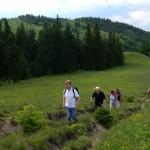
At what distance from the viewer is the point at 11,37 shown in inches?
3415

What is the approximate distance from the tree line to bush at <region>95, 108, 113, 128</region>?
56782mm

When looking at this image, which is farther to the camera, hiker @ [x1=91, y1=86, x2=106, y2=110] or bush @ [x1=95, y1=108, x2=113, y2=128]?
hiker @ [x1=91, y1=86, x2=106, y2=110]

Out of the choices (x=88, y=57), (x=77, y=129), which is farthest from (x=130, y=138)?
(x=88, y=57)

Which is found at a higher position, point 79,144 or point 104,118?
point 79,144

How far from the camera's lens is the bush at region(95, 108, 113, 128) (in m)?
29.0

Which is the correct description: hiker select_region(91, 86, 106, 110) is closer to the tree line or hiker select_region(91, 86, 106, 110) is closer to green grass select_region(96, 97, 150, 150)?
green grass select_region(96, 97, 150, 150)

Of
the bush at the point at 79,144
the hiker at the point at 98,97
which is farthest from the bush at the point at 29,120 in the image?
the hiker at the point at 98,97

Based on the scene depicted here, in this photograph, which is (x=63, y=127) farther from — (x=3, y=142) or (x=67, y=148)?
(x=3, y=142)

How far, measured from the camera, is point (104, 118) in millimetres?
29203

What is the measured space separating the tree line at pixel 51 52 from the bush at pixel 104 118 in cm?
5678

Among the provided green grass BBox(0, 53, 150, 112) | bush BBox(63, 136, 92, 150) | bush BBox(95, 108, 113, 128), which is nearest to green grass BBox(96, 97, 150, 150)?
bush BBox(63, 136, 92, 150)

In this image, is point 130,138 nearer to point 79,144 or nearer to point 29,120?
point 79,144

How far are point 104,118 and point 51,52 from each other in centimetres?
9043

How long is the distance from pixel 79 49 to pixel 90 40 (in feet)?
23.7
